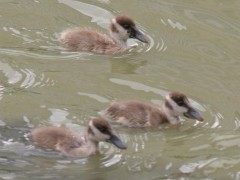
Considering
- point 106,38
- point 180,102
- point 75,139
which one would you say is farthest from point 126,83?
point 75,139

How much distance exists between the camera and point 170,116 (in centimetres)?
683

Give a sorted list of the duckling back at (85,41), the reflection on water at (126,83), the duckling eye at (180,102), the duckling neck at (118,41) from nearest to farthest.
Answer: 1. the reflection on water at (126,83)
2. the duckling eye at (180,102)
3. the duckling back at (85,41)
4. the duckling neck at (118,41)

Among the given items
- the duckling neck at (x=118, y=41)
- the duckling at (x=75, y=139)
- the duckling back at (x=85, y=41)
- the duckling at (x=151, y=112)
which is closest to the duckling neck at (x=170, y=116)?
the duckling at (x=151, y=112)

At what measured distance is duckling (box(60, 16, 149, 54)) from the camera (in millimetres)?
7984

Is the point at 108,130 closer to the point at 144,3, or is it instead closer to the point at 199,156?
the point at 199,156

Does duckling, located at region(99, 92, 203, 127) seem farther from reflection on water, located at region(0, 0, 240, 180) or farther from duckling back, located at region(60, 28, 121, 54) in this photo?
duckling back, located at region(60, 28, 121, 54)

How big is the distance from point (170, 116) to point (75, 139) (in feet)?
2.63

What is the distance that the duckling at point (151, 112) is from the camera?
22.1ft

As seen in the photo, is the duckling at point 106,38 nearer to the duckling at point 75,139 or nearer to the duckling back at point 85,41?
the duckling back at point 85,41

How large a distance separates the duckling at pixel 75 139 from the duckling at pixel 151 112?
0.39m

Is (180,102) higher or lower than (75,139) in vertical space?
higher

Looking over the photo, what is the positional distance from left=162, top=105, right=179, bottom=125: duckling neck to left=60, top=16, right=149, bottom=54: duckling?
1310 millimetres

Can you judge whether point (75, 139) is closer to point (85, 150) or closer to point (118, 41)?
point (85, 150)

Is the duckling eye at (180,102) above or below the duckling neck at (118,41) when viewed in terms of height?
above
